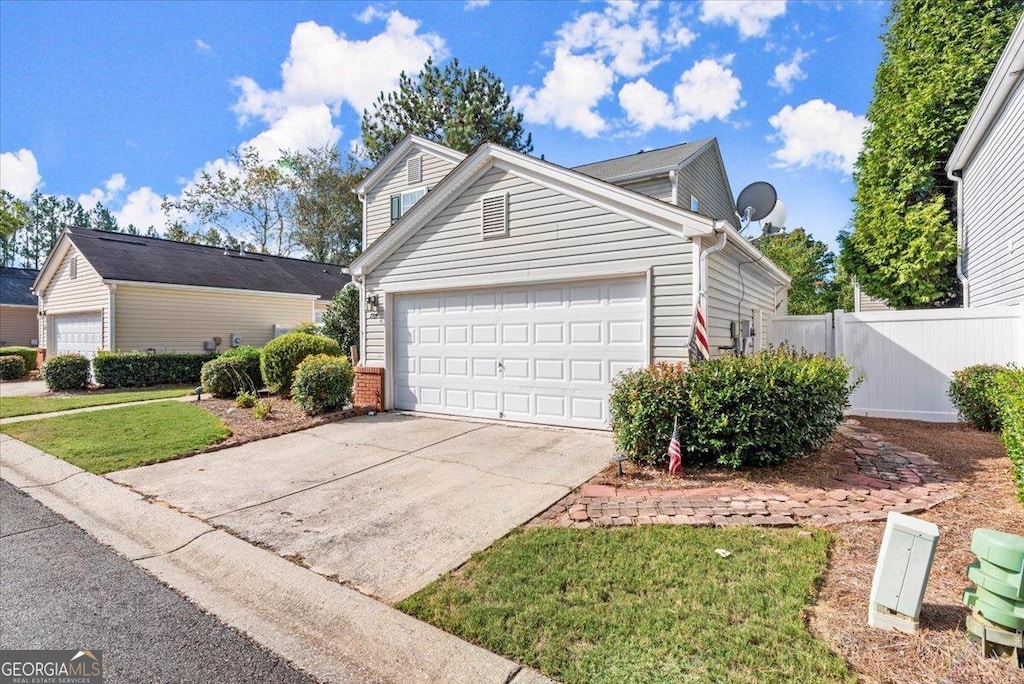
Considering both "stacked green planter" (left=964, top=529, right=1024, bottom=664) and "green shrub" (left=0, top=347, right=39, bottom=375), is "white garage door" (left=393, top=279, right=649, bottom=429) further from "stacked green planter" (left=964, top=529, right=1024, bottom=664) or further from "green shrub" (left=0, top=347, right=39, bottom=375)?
"green shrub" (left=0, top=347, right=39, bottom=375)

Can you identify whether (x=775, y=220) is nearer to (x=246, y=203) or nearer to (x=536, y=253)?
(x=536, y=253)

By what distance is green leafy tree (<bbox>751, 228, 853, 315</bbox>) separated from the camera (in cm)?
2102

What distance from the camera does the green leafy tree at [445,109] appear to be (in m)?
24.0

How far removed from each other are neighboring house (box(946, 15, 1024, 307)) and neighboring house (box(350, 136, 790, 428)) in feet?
11.2

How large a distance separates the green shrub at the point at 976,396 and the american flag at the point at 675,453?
511 centimetres

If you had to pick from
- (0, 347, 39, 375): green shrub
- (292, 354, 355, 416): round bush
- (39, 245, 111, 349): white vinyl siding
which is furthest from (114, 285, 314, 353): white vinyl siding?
(292, 354, 355, 416): round bush

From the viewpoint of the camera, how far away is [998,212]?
8.82m

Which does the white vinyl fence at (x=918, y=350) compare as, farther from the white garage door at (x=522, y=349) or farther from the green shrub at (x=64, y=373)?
the green shrub at (x=64, y=373)

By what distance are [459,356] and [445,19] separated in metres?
7.87

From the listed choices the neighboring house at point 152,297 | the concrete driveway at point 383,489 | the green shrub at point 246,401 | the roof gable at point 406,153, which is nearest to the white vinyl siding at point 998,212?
the concrete driveway at point 383,489

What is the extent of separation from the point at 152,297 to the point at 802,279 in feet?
89.0

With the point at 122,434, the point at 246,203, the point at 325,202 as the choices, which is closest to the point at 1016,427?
the point at 122,434

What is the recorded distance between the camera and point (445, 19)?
1074 cm

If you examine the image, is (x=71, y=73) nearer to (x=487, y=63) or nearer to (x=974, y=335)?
(x=487, y=63)
